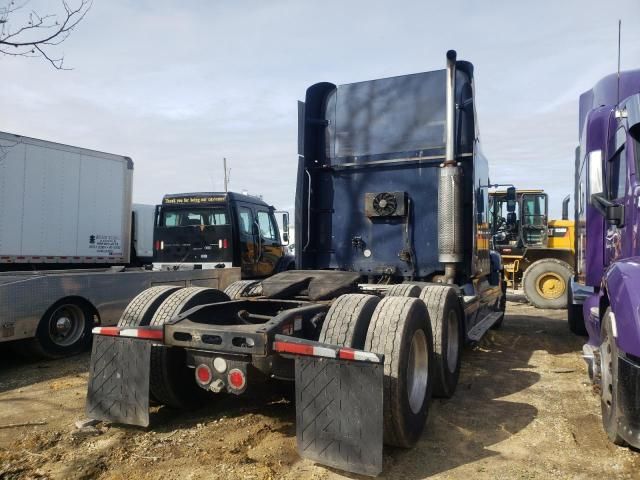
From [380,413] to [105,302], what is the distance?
573 centimetres

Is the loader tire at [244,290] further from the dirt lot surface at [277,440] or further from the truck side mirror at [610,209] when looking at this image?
the truck side mirror at [610,209]

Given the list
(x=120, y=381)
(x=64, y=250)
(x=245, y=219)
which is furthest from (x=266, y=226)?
(x=120, y=381)

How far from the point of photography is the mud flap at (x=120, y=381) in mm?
3730

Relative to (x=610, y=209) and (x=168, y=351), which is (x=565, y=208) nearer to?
(x=610, y=209)

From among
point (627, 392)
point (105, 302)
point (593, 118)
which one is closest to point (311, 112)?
point (593, 118)

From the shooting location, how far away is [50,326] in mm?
6832

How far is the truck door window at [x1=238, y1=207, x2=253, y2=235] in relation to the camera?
11445mm

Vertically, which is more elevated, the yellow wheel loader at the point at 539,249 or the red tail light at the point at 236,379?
the yellow wheel loader at the point at 539,249

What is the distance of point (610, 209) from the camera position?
419 centimetres

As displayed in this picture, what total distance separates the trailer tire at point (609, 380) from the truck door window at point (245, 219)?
27.8 feet

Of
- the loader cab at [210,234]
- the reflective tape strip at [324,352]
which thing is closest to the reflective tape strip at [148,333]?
the reflective tape strip at [324,352]

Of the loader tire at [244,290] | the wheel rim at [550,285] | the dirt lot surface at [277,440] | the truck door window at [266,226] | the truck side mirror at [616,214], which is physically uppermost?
the truck door window at [266,226]

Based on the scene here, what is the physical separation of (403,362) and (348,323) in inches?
18.6

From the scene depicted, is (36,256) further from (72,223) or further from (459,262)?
(459,262)
